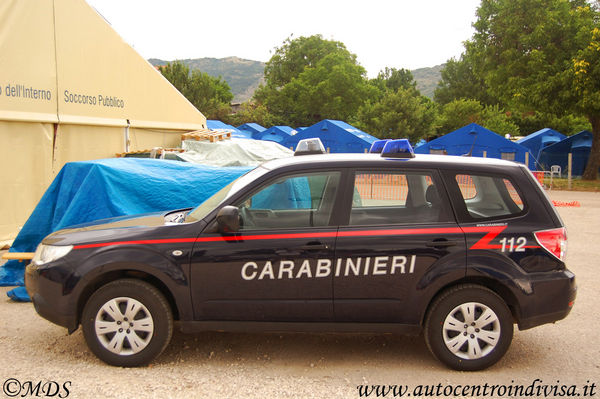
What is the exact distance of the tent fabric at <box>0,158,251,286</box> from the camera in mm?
6082

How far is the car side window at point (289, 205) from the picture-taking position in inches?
155

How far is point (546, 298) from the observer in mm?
3852

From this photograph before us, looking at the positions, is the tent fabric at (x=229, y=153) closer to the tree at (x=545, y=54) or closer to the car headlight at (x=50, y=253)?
the car headlight at (x=50, y=253)

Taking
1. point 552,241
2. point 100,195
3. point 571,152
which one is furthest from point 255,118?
point 552,241

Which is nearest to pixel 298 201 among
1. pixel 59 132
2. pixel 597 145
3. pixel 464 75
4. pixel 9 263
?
pixel 9 263

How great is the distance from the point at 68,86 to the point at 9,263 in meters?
4.60

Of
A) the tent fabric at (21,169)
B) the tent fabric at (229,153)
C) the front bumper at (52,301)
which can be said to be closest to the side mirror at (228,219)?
the front bumper at (52,301)

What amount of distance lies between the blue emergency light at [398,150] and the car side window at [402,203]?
0.17m

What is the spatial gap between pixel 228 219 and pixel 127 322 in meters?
1.15

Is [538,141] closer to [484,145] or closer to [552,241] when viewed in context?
[484,145]

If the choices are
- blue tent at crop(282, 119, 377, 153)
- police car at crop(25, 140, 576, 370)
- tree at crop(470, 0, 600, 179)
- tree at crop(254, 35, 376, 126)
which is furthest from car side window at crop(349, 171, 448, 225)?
tree at crop(254, 35, 376, 126)

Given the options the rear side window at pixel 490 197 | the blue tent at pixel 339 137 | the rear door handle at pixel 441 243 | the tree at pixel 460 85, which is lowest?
the rear door handle at pixel 441 243

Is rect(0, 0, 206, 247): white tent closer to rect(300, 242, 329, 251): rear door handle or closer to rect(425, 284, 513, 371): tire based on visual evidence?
rect(300, 242, 329, 251): rear door handle

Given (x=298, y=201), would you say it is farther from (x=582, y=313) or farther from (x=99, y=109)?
(x=99, y=109)
